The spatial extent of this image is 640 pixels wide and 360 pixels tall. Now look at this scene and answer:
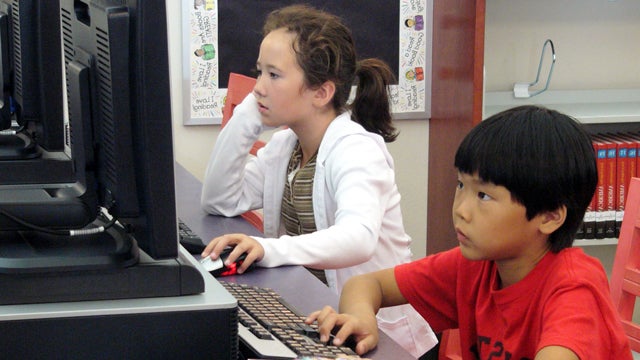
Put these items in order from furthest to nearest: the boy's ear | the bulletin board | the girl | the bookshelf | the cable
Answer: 1. the bookshelf
2. the bulletin board
3. the girl
4. the boy's ear
5. the cable

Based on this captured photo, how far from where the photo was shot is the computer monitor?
0.98m

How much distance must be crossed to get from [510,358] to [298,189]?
0.80 metres

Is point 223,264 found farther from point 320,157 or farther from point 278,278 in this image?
point 320,157

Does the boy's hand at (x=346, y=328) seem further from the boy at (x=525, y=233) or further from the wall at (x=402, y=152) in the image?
the wall at (x=402, y=152)

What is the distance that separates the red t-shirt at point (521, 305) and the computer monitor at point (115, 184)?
1.54 ft

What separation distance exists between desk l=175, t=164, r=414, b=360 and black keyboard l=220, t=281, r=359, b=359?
0.24 feet

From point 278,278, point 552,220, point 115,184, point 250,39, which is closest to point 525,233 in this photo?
point 552,220

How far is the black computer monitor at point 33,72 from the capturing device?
1.53 m

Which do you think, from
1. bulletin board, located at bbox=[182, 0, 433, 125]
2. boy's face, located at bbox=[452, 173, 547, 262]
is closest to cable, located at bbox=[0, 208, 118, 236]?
boy's face, located at bbox=[452, 173, 547, 262]

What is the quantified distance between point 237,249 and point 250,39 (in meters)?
1.70

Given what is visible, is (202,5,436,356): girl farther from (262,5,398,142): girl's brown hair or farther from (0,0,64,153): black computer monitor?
(0,0,64,153): black computer monitor

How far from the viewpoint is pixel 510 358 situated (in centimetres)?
129

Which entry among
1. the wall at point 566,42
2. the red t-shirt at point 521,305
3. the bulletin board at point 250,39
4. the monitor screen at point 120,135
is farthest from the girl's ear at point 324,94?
the wall at point 566,42

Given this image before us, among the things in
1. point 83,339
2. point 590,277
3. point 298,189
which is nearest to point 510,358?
point 590,277
